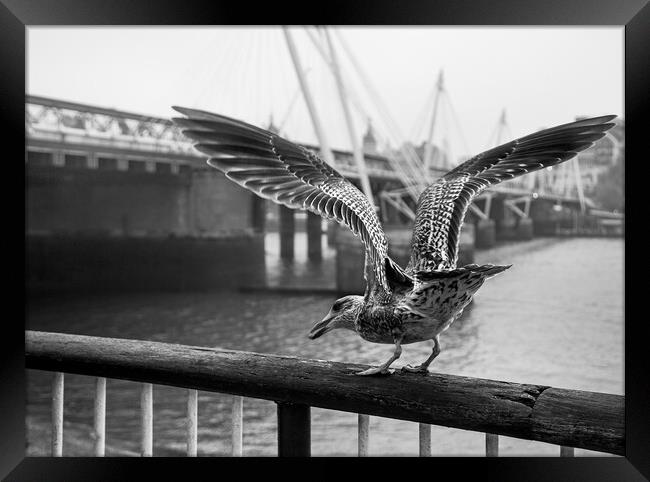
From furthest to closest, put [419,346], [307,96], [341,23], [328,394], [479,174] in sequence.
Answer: [307,96] → [419,346] → [341,23] → [479,174] → [328,394]

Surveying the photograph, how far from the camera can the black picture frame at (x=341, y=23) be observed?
173cm

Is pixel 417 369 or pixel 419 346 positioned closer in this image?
pixel 417 369

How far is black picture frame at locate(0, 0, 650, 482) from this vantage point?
1.73 m

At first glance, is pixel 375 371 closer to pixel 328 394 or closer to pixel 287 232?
pixel 328 394

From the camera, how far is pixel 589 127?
4.79 feet

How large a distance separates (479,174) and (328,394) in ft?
2.05

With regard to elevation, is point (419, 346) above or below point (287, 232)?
below

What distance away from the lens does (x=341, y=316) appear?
1.37 m

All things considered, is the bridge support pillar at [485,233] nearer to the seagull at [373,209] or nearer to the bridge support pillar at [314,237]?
the bridge support pillar at [314,237]

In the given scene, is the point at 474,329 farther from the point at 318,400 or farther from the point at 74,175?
the point at 74,175

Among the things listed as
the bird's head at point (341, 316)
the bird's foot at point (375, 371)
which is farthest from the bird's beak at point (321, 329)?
the bird's foot at point (375, 371)

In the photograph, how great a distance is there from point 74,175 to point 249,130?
16.4 ft

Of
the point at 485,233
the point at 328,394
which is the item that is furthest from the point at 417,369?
the point at 485,233

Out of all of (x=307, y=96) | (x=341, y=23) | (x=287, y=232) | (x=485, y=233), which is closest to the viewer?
(x=341, y=23)
